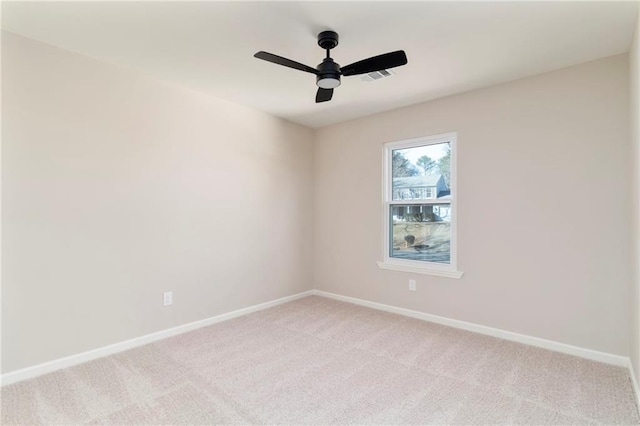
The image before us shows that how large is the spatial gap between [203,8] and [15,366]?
2.80 meters

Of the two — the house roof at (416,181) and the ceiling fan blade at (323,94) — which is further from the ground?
the ceiling fan blade at (323,94)

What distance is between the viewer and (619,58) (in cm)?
260

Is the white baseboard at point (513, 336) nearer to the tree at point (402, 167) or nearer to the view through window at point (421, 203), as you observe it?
the view through window at point (421, 203)

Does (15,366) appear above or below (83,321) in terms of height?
below

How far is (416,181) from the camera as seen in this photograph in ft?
12.8

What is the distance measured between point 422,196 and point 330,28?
222 centimetres

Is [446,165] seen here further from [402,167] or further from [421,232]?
[421,232]

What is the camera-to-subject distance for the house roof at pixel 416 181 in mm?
3717

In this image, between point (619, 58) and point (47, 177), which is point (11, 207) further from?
point (619, 58)

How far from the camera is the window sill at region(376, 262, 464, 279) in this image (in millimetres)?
3485

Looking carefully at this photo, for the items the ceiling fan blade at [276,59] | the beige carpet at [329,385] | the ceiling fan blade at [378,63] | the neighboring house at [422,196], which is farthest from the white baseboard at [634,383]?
the ceiling fan blade at [276,59]

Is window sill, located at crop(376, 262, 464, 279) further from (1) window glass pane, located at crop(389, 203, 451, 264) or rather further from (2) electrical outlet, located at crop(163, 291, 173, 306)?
(2) electrical outlet, located at crop(163, 291, 173, 306)

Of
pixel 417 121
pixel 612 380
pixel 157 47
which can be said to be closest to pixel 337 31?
pixel 157 47

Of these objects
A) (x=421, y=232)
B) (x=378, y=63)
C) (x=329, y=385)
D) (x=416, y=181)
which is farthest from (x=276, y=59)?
(x=421, y=232)
